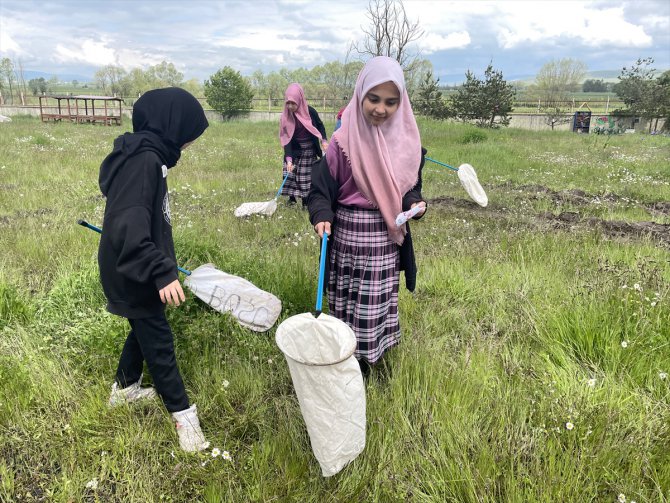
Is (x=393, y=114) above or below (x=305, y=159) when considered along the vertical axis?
above

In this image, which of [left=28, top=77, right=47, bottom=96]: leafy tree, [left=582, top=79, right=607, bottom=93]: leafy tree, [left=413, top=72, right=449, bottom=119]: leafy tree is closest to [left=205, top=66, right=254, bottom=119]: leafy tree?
[left=413, top=72, right=449, bottom=119]: leafy tree

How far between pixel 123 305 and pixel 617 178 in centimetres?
913

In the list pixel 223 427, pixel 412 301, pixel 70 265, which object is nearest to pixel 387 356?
pixel 412 301

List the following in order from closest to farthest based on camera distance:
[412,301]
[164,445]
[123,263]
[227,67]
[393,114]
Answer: [123,263] < [164,445] < [393,114] < [412,301] < [227,67]

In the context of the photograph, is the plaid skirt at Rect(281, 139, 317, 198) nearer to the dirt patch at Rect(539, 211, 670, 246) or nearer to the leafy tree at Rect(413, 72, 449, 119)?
the dirt patch at Rect(539, 211, 670, 246)

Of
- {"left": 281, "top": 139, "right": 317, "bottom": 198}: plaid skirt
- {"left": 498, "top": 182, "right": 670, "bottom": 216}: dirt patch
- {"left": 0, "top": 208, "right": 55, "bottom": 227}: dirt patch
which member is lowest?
{"left": 0, "top": 208, "right": 55, "bottom": 227}: dirt patch

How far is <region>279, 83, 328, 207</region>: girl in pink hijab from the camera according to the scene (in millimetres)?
6098

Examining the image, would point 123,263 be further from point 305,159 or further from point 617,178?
point 617,178

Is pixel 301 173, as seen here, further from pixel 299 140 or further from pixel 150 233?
pixel 150 233

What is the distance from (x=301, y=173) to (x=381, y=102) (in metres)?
4.32

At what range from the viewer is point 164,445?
6.83ft

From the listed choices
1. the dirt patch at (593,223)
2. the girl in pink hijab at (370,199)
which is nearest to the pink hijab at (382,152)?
the girl in pink hijab at (370,199)

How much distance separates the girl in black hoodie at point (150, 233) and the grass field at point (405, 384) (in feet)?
1.00

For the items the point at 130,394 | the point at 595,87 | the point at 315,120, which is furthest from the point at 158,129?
the point at 595,87
